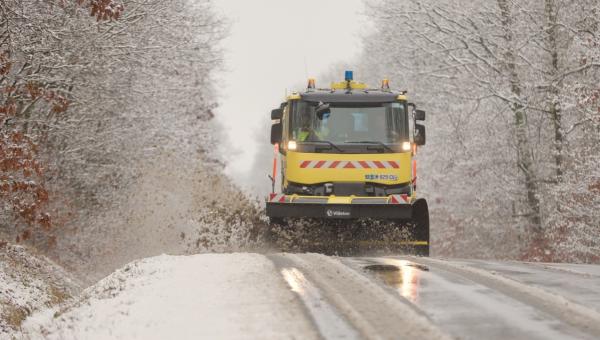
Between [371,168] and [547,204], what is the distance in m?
7.72

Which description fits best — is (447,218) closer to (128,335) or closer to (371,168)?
(371,168)

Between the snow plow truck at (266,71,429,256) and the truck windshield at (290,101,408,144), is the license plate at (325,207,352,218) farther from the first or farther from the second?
the truck windshield at (290,101,408,144)

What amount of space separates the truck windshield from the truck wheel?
4.08ft

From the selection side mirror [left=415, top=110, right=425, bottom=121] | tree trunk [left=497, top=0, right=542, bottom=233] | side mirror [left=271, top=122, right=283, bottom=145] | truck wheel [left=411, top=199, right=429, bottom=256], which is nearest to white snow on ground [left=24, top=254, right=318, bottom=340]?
truck wheel [left=411, top=199, right=429, bottom=256]

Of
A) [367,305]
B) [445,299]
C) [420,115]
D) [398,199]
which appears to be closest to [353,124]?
[420,115]

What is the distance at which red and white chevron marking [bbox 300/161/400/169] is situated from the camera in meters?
14.5

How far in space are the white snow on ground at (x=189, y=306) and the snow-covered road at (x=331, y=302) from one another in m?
0.01

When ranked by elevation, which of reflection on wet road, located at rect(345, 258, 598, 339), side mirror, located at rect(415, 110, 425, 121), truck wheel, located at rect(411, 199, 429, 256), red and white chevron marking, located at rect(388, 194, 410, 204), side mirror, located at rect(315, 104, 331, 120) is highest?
side mirror, located at rect(315, 104, 331, 120)

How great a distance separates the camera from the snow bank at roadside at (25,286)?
1129cm

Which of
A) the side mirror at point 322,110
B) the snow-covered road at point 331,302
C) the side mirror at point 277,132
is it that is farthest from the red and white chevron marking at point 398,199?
the snow-covered road at point 331,302

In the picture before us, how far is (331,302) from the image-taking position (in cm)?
723

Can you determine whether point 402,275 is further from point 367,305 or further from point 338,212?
point 338,212

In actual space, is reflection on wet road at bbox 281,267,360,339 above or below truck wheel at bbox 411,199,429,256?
below

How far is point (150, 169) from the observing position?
82.9ft
